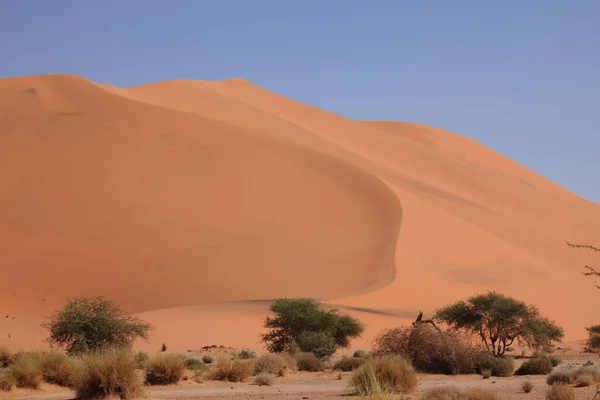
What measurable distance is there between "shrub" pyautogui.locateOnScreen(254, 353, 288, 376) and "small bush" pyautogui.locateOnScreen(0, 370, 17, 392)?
736 centimetres

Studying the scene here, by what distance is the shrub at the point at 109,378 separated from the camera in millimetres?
16156

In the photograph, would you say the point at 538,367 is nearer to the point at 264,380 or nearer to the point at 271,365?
the point at 271,365

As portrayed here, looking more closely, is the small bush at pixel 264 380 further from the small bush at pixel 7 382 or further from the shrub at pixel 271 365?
the small bush at pixel 7 382

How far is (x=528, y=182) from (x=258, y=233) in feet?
145

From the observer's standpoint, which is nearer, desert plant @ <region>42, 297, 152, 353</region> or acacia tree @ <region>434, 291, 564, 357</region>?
desert plant @ <region>42, 297, 152, 353</region>

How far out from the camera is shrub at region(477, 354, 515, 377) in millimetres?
24625

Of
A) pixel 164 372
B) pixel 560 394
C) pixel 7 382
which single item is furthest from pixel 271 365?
pixel 560 394

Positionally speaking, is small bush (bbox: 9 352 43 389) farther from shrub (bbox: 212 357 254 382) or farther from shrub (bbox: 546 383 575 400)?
shrub (bbox: 546 383 575 400)

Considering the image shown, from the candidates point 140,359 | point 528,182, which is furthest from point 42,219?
point 528,182

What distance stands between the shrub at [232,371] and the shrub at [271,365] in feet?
3.82

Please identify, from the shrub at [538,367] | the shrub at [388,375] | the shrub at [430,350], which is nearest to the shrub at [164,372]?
the shrub at [388,375]

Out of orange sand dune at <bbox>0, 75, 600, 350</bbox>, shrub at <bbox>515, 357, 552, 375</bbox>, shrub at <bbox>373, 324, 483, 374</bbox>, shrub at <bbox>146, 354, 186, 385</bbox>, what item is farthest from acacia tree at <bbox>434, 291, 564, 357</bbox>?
shrub at <bbox>146, 354, 186, 385</bbox>

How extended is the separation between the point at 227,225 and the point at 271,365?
87.7 ft

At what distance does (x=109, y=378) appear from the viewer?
16172mm
